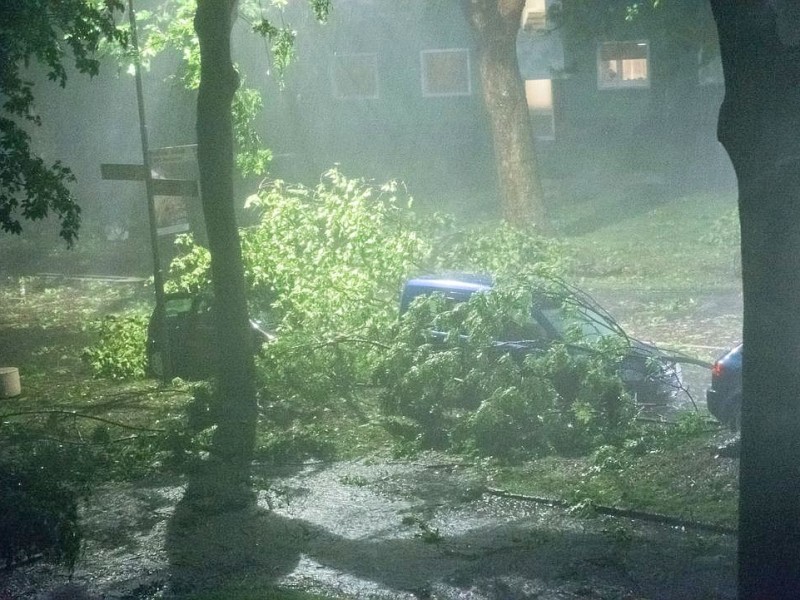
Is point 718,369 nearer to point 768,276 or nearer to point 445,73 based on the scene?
point 768,276

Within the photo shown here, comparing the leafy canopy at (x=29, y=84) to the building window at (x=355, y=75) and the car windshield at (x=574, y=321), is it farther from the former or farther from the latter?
the building window at (x=355, y=75)

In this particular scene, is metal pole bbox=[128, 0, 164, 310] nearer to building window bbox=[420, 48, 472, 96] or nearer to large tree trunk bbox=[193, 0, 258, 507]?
large tree trunk bbox=[193, 0, 258, 507]

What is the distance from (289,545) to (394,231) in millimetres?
8153

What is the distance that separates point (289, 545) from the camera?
9000 mm

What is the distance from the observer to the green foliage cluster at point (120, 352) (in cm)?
1627

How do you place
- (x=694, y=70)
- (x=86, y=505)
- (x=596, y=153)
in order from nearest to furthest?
1. (x=86, y=505)
2. (x=694, y=70)
3. (x=596, y=153)

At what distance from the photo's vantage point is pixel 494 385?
11.8m

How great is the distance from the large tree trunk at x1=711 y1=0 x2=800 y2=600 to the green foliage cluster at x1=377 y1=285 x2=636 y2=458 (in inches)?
216

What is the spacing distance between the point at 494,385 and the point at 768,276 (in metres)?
6.30

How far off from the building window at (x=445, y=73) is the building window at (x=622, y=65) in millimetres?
4322

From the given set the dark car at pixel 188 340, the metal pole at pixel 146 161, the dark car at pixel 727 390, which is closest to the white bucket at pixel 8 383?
the dark car at pixel 188 340

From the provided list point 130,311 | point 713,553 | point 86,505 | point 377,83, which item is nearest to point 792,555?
point 713,553

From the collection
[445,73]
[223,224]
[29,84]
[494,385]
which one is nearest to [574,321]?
[494,385]

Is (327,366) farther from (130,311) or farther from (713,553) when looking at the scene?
(130,311)
